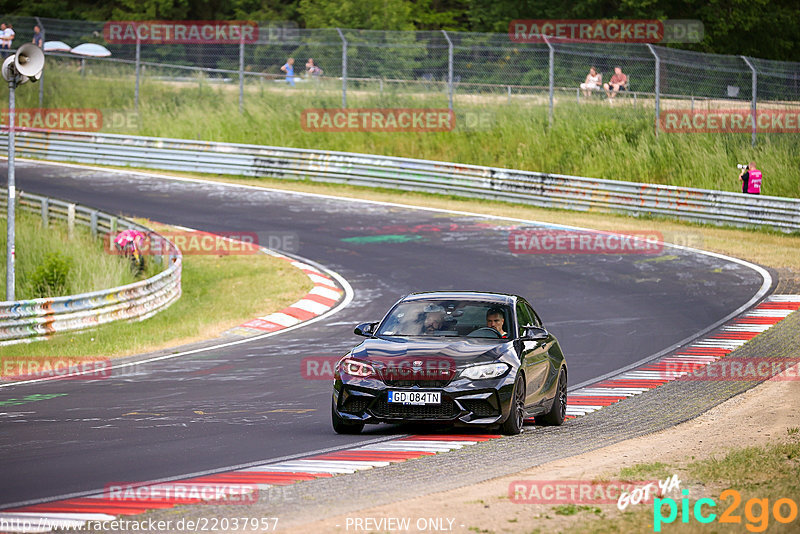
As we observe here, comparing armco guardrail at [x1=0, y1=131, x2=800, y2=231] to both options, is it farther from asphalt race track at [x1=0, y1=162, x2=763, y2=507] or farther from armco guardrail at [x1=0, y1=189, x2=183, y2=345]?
armco guardrail at [x1=0, y1=189, x2=183, y2=345]

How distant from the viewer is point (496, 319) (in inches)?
474

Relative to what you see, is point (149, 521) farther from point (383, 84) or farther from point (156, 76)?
point (156, 76)

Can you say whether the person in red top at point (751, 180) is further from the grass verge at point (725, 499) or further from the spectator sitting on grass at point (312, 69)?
Result: the grass verge at point (725, 499)

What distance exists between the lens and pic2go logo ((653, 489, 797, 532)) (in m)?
7.11

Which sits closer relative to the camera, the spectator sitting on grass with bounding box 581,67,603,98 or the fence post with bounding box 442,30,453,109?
the spectator sitting on grass with bounding box 581,67,603,98

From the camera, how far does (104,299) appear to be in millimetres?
19859

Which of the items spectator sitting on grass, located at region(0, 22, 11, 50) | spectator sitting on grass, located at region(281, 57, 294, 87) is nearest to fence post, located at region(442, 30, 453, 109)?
spectator sitting on grass, located at region(281, 57, 294, 87)

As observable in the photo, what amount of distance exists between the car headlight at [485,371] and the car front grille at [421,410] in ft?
1.00

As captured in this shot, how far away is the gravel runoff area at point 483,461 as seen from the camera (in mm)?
7785

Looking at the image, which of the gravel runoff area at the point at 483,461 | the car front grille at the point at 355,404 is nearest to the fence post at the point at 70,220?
the gravel runoff area at the point at 483,461

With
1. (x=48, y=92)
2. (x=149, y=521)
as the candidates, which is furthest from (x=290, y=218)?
(x=149, y=521)
